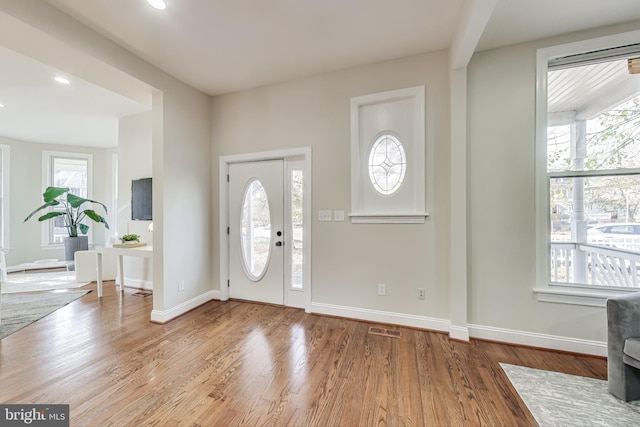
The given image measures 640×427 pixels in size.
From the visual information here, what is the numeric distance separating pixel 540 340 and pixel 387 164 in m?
2.26

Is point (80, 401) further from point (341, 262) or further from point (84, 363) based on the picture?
point (341, 262)

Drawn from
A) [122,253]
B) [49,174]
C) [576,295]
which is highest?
[49,174]

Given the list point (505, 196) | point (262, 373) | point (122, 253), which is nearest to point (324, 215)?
point (262, 373)

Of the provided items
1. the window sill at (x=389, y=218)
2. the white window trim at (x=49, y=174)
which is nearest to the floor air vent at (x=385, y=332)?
the window sill at (x=389, y=218)

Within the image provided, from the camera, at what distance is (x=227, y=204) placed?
366cm

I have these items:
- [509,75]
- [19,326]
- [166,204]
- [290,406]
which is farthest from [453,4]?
[19,326]

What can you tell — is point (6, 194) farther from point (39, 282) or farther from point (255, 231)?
point (255, 231)

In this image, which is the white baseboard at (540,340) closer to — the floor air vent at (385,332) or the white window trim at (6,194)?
the floor air vent at (385,332)

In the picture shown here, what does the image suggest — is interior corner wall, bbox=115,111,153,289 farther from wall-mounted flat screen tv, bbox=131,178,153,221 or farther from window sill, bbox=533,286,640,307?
window sill, bbox=533,286,640,307

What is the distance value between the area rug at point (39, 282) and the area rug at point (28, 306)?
33cm

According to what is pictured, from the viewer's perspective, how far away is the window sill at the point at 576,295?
7.31 ft

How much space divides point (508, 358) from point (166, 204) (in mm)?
3851

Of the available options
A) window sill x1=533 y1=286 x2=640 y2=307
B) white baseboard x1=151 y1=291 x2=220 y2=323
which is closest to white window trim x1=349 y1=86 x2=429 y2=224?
window sill x1=533 y1=286 x2=640 y2=307

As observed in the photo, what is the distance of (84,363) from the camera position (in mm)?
2105
